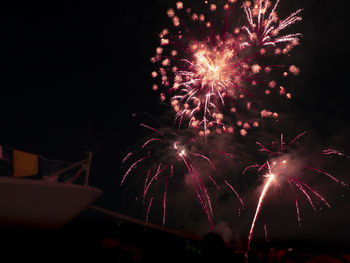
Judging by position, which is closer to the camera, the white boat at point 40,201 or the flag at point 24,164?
the white boat at point 40,201

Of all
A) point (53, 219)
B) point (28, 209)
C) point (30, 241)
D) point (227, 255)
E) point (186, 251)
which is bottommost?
point (30, 241)

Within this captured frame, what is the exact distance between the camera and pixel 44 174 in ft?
60.3

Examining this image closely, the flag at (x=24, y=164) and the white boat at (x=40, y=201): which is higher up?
the flag at (x=24, y=164)

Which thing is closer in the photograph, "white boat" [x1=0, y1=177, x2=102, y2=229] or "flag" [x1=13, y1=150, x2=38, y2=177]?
"white boat" [x1=0, y1=177, x2=102, y2=229]

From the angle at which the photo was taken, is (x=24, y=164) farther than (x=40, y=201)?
Yes

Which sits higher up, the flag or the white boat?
the flag

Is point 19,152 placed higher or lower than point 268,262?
higher

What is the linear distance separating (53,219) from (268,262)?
50.5 feet

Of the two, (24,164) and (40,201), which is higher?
(24,164)

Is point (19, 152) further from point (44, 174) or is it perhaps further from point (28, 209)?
point (28, 209)

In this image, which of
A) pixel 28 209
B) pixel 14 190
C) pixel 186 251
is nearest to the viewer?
pixel 186 251

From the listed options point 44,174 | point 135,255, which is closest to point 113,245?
point 135,255

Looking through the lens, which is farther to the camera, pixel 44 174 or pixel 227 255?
pixel 44 174

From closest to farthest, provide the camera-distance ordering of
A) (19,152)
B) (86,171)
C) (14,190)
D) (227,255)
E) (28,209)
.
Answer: (227,255), (14,190), (28,209), (19,152), (86,171)
